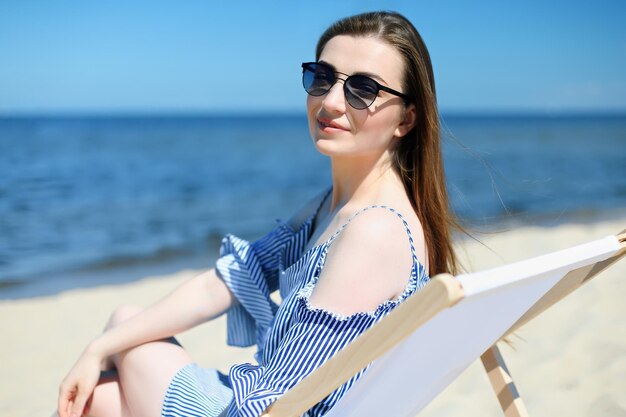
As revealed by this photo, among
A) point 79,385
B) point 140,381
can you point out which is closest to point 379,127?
point 140,381

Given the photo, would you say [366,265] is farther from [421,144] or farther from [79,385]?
[79,385]

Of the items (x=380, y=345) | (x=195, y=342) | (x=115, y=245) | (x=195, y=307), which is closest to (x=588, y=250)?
(x=380, y=345)

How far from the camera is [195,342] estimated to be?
453 cm

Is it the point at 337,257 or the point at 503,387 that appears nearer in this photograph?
the point at 337,257

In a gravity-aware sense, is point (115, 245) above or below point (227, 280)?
below

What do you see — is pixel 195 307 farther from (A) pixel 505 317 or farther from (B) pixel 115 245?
(B) pixel 115 245

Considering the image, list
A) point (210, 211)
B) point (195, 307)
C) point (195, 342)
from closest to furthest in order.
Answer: point (195, 307)
point (195, 342)
point (210, 211)

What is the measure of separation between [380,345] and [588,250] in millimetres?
655

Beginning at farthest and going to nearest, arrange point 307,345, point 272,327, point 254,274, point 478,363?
1. point 478,363
2. point 254,274
3. point 272,327
4. point 307,345

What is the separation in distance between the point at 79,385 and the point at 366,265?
38.2 inches

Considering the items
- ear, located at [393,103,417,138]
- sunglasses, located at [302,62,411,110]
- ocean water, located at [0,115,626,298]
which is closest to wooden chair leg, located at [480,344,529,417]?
ocean water, located at [0,115,626,298]

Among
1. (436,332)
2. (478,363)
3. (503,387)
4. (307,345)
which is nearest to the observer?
(436,332)

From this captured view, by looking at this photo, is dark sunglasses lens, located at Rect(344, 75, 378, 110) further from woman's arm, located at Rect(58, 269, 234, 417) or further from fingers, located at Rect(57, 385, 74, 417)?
fingers, located at Rect(57, 385, 74, 417)

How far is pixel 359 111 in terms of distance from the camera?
6.75 ft
